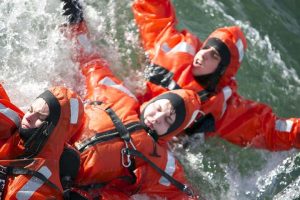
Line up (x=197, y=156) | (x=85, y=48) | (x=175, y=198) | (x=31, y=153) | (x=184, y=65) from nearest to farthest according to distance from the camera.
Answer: (x=31, y=153)
(x=175, y=198)
(x=85, y=48)
(x=184, y=65)
(x=197, y=156)

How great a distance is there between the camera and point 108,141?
12.9 feet

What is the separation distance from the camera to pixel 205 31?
22.0ft

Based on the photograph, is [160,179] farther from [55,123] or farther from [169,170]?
[55,123]

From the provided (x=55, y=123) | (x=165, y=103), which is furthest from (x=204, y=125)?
(x=55, y=123)

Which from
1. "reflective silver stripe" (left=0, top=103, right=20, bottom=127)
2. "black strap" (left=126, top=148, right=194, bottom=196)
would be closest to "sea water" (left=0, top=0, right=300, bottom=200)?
"black strap" (left=126, top=148, right=194, bottom=196)

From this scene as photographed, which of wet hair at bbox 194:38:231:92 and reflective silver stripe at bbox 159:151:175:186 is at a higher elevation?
wet hair at bbox 194:38:231:92

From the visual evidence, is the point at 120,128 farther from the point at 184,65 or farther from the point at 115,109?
the point at 184,65

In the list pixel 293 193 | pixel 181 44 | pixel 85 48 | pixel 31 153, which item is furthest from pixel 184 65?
pixel 31 153

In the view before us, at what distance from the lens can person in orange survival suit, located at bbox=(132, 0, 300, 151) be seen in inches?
198

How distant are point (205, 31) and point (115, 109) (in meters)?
2.82

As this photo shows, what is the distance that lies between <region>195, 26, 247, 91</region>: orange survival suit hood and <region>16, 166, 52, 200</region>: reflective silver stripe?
224cm

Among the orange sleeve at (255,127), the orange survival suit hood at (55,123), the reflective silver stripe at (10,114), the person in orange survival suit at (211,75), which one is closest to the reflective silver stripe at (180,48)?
the person in orange survival suit at (211,75)

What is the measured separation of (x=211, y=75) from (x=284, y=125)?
0.94 m

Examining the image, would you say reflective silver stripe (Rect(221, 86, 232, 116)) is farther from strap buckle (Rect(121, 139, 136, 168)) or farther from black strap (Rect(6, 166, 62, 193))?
black strap (Rect(6, 166, 62, 193))
